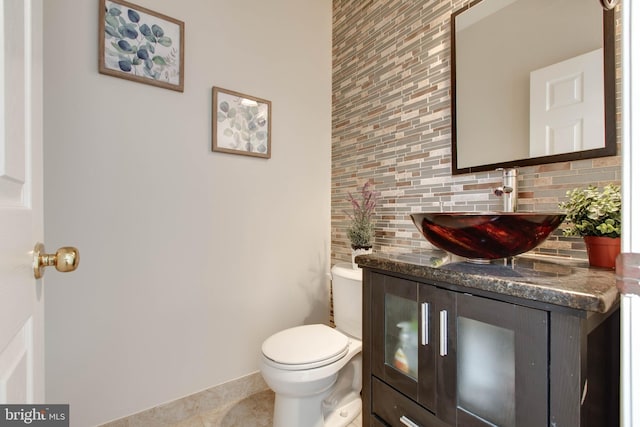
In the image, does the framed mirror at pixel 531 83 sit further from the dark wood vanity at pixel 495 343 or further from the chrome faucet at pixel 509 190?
the dark wood vanity at pixel 495 343

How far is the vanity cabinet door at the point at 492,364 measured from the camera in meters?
0.65

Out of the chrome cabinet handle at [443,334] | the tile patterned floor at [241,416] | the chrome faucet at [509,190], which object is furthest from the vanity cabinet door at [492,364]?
the tile patterned floor at [241,416]

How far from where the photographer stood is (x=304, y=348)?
1357 millimetres

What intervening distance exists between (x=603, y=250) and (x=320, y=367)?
1098 mm

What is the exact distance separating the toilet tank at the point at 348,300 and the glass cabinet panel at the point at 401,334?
526 mm

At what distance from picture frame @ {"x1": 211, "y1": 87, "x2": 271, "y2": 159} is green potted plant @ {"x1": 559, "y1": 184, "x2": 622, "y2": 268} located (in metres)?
1.53

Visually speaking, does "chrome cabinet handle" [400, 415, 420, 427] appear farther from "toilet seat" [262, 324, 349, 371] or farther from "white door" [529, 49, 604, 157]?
"white door" [529, 49, 604, 157]

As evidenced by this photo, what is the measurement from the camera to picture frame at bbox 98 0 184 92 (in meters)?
1.34

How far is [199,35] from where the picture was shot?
5.22ft

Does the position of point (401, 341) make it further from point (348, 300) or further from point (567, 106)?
point (567, 106)

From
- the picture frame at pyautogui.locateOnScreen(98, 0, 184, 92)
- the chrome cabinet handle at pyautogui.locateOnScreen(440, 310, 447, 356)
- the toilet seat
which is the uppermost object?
the picture frame at pyautogui.locateOnScreen(98, 0, 184, 92)

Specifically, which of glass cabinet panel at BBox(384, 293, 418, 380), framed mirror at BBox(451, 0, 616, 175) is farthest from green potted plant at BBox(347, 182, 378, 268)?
glass cabinet panel at BBox(384, 293, 418, 380)

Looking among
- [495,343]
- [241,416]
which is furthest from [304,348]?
[495,343]

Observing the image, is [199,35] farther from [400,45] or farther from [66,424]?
[66,424]
